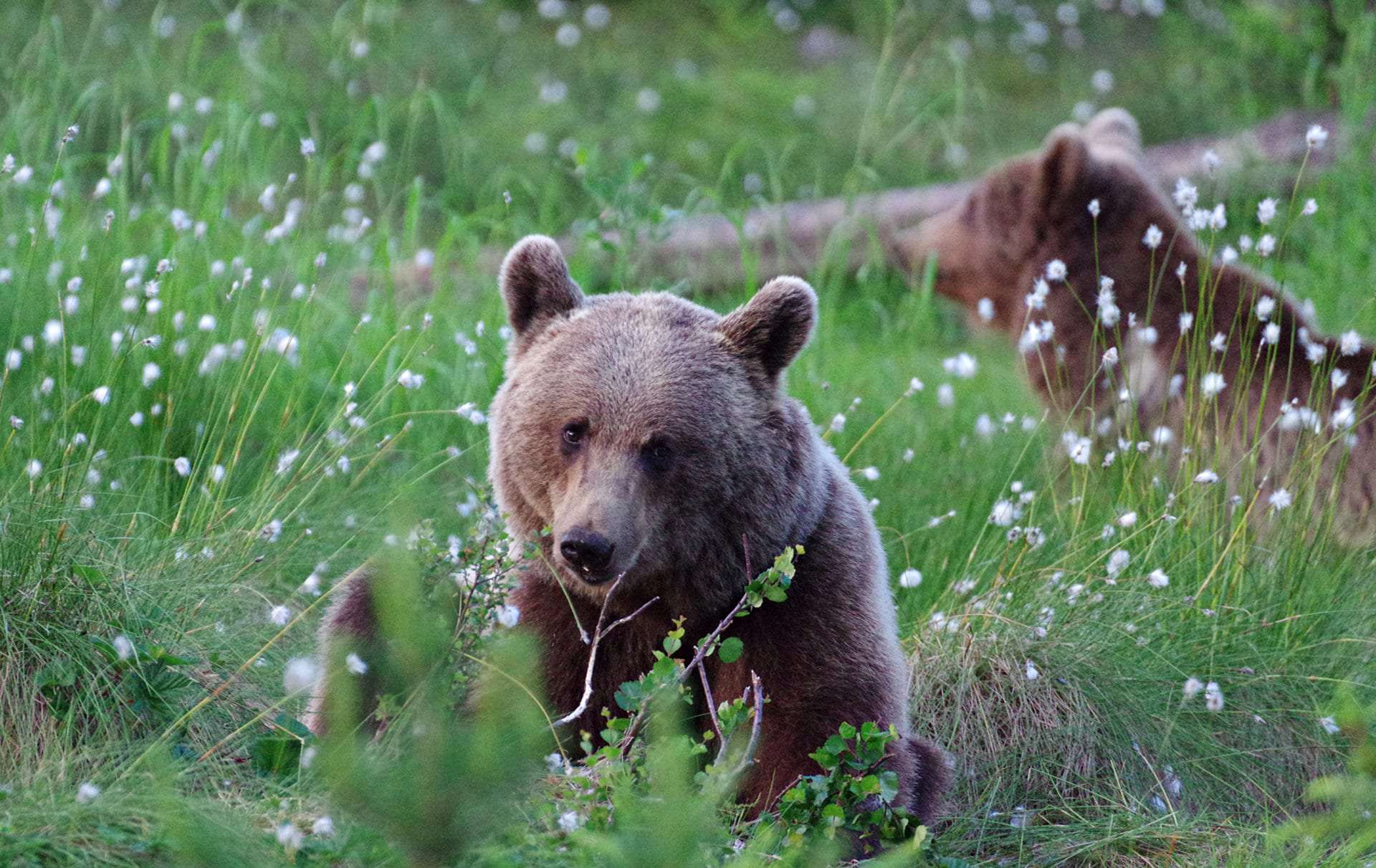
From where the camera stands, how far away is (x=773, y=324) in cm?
354

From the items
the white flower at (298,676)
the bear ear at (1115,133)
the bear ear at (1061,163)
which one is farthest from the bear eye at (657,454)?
the bear ear at (1115,133)

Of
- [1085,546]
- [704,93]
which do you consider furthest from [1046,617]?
[704,93]

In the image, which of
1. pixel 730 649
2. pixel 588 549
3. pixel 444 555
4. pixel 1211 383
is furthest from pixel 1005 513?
pixel 444 555

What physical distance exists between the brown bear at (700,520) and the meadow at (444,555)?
193mm

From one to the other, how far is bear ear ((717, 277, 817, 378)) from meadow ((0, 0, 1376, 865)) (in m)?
0.71

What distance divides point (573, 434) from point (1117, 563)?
162 cm

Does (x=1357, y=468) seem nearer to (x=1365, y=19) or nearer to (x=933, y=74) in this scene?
(x=1365, y=19)

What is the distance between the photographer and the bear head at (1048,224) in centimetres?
602

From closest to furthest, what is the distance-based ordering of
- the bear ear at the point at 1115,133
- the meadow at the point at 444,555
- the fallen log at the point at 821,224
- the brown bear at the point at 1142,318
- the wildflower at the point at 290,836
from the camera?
the wildflower at the point at 290,836 → the meadow at the point at 444,555 → the brown bear at the point at 1142,318 → the bear ear at the point at 1115,133 → the fallen log at the point at 821,224

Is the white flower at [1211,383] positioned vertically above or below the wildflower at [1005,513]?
above

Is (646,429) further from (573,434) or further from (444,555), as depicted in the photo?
(444,555)

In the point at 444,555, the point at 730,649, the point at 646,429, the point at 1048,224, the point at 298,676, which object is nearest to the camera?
the point at 298,676

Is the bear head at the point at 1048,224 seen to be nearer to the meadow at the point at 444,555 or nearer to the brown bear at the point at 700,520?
the meadow at the point at 444,555

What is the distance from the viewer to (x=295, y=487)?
12.8ft
